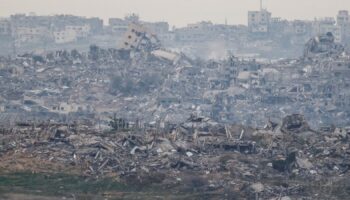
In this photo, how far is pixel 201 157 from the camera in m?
27.3

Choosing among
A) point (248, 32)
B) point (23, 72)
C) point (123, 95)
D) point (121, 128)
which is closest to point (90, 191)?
point (121, 128)

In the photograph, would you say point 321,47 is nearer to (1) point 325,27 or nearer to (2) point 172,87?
(2) point 172,87

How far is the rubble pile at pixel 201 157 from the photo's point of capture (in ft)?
81.7

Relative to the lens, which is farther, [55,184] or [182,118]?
[182,118]

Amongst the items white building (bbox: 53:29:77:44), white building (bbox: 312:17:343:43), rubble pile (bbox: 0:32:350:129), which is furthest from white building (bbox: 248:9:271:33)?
rubble pile (bbox: 0:32:350:129)

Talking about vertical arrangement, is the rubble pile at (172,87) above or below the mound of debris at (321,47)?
below

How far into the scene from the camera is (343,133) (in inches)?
1189

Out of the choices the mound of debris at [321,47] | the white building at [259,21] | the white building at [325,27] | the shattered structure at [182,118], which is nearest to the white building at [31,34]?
the white building at [259,21]

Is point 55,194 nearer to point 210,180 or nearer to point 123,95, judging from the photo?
point 210,180

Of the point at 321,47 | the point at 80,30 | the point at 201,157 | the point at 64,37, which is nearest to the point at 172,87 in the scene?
the point at 321,47

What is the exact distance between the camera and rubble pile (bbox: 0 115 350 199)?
24.9 m

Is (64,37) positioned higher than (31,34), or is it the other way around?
(31,34)

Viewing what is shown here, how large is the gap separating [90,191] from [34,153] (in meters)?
3.15

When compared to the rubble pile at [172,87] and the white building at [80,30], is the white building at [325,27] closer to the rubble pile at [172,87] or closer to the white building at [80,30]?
the white building at [80,30]
